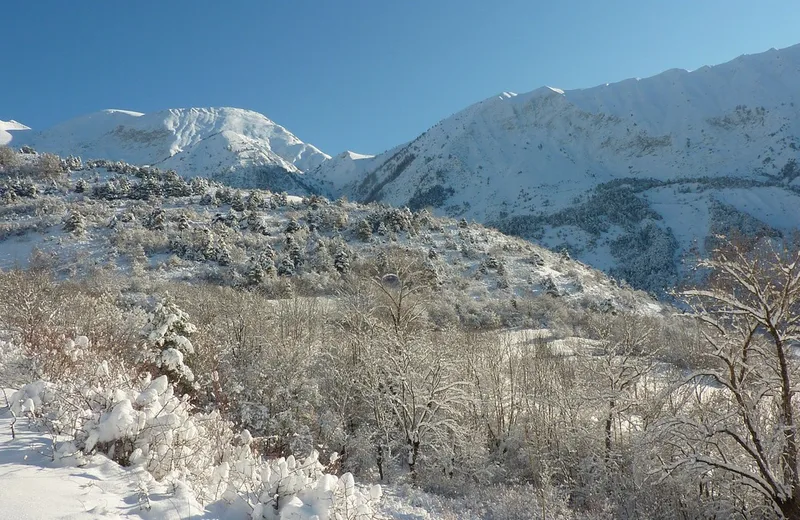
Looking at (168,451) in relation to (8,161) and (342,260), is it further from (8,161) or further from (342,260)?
(8,161)

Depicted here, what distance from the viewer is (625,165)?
11056 cm

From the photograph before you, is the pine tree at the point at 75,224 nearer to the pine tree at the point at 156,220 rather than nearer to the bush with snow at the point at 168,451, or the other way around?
the pine tree at the point at 156,220

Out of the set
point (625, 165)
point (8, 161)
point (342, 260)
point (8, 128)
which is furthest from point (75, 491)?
point (8, 128)

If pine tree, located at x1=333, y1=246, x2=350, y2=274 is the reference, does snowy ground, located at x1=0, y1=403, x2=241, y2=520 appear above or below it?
below

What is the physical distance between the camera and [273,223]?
37375mm

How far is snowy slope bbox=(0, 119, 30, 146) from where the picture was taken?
13995cm

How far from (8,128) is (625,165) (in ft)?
697

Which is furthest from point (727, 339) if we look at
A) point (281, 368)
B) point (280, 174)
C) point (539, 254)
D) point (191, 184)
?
point (280, 174)

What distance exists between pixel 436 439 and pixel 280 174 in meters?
126

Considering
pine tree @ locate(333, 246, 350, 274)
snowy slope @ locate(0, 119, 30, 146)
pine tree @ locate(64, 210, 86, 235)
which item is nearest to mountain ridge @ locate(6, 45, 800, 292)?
snowy slope @ locate(0, 119, 30, 146)

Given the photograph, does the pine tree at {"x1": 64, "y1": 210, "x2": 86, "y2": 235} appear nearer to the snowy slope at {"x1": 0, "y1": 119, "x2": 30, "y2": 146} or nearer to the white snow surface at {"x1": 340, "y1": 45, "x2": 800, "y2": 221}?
the white snow surface at {"x1": 340, "y1": 45, "x2": 800, "y2": 221}

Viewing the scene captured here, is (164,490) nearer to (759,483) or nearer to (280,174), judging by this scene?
(759,483)

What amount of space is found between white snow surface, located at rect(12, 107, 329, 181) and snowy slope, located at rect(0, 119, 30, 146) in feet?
7.32

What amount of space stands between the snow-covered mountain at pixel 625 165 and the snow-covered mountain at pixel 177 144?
111 feet
